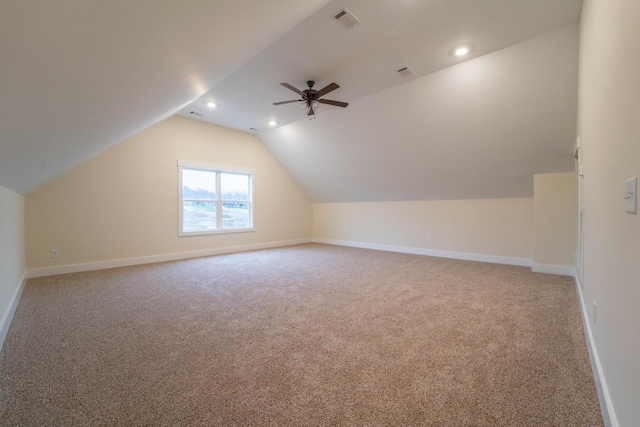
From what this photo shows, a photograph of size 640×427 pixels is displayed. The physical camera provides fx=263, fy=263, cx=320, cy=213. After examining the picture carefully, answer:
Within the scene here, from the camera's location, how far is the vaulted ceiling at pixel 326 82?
103cm

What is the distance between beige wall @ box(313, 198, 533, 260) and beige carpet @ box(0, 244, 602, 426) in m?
1.55

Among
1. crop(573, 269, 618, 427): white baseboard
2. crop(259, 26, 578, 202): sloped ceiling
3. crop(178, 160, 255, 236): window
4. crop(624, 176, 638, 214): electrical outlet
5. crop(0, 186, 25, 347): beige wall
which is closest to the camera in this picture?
crop(624, 176, 638, 214): electrical outlet

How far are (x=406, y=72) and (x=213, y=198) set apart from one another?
4653 mm

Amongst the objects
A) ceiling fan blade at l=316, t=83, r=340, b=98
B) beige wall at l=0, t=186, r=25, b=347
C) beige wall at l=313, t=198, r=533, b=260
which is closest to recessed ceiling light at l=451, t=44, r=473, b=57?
ceiling fan blade at l=316, t=83, r=340, b=98

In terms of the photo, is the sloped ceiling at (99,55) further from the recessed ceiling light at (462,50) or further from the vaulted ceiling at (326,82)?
the recessed ceiling light at (462,50)

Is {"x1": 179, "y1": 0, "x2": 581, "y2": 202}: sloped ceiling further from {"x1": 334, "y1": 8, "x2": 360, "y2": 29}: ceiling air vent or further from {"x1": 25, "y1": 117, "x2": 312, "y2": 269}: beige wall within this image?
{"x1": 25, "y1": 117, "x2": 312, "y2": 269}: beige wall

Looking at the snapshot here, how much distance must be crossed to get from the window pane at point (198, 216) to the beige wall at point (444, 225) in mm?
3290

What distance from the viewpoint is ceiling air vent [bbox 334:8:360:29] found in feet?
7.80

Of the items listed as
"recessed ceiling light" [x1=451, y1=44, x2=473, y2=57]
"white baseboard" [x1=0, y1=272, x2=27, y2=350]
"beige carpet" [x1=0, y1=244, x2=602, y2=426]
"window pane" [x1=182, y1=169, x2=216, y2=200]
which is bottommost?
"beige carpet" [x1=0, y1=244, x2=602, y2=426]

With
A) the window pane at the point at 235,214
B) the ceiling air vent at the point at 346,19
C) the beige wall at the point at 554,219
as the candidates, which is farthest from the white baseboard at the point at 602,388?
the window pane at the point at 235,214

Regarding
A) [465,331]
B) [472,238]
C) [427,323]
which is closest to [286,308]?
[427,323]

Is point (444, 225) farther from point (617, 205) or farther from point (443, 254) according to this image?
point (617, 205)

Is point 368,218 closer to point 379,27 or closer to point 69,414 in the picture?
point 379,27

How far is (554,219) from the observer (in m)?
4.13
